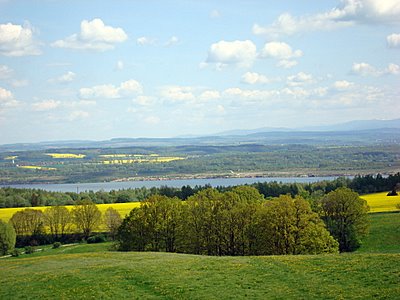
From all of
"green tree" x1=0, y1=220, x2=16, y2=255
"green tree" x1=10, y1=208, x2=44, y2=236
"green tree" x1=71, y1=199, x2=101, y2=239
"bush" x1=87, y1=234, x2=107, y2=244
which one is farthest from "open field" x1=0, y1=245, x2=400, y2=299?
"green tree" x1=10, y1=208, x2=44, y2=236

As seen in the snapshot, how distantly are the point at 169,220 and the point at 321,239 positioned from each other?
16.4m

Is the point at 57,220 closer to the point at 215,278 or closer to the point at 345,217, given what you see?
the point at 345,217

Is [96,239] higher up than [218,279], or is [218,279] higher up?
[218,279]

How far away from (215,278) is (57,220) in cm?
5977

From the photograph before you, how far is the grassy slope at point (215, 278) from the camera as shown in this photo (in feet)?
88.4

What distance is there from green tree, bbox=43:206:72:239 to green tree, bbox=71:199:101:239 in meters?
1.48

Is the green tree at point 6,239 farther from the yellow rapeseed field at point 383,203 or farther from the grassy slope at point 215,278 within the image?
the yellow rapeseed field at point 383,203

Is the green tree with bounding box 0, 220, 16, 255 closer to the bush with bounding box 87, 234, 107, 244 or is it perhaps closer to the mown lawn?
the bush with bounding box 87, 234, 107, 244

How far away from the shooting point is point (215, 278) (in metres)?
30.6

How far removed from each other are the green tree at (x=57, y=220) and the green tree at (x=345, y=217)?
43.5m

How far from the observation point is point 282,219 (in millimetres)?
48156

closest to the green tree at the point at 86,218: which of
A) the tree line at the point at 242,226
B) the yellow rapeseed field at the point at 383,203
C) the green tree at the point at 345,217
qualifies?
the tree line at the point at 242,226

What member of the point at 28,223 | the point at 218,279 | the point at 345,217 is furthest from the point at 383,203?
the point at 218,279

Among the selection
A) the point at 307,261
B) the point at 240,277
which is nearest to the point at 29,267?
the point at 240,277
